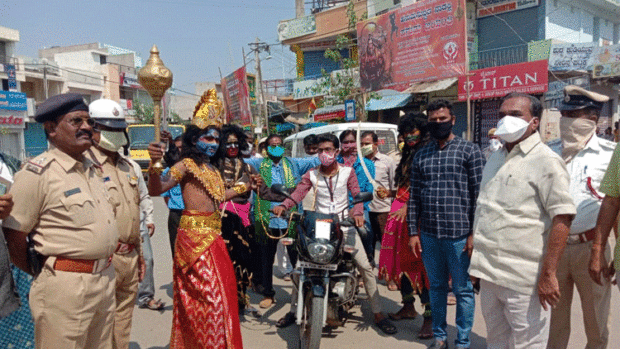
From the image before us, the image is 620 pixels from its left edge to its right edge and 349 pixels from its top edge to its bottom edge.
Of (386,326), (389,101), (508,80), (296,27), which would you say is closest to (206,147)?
(386,326)

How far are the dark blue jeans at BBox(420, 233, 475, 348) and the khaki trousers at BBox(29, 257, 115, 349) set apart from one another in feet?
8.21

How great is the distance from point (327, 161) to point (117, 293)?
7.03 ft

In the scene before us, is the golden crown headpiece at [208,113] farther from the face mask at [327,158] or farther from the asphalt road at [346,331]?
the asphalt road at [346,331]

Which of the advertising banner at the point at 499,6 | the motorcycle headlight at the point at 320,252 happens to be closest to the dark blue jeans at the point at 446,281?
the motorcycle headlight at the point at 320,252

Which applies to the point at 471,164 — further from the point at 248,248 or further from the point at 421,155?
the point at 248,248

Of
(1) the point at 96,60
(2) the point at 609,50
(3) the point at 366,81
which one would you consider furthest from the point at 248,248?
(1) the point at 96,60

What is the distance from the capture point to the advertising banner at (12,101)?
93.0ft

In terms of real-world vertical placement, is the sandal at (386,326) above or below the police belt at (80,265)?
below

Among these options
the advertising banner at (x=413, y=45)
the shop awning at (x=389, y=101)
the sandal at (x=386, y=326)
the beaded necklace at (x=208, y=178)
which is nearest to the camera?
the beaded necklace at (x=208, y=178)

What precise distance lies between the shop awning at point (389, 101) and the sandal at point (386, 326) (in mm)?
13566

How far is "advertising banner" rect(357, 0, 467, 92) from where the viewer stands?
12633 millimetres

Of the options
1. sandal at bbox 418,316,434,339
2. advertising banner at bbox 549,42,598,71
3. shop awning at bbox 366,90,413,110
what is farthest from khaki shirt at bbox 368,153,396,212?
shop awning at bbox 366,90,413,110

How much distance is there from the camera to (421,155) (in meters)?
3.99

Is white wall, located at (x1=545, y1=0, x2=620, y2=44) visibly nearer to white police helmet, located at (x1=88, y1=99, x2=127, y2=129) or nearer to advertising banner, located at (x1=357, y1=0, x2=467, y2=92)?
advertising banner, located at (x1=357, y1=0, x2=467, y2=92)
